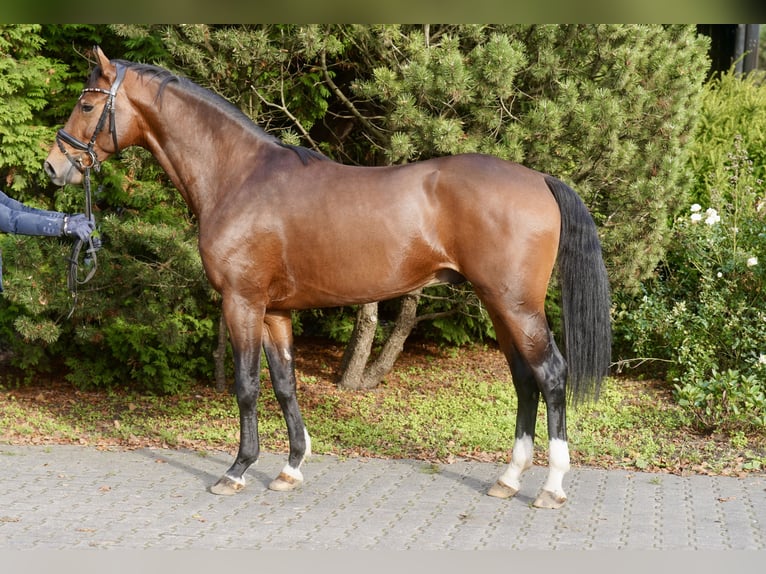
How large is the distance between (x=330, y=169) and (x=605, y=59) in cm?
284

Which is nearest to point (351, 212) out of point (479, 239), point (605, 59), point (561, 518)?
point (479, 239)

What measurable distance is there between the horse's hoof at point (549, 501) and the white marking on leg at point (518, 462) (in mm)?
254

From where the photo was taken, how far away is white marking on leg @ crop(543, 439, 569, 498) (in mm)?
4652

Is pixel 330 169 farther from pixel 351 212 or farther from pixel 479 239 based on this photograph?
pixel 479 239

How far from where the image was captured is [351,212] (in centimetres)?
470

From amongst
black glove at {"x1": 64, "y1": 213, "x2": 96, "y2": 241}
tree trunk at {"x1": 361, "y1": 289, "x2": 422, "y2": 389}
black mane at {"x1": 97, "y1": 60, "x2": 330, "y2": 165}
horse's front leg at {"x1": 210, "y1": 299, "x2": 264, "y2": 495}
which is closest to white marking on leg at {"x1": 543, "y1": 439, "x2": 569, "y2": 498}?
horse's front leg at {"x1": 210, "y1": 299, "x2": 264, "y2": 495}

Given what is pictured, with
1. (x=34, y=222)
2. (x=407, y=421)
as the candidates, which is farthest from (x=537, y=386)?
(x=34, y=222)

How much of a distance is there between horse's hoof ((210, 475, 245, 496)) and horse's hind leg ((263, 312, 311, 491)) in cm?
23

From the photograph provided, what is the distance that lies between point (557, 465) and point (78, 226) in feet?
9.75

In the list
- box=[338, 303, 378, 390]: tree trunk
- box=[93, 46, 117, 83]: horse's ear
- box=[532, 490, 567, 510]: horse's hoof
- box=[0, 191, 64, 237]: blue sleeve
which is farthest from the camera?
box=[338, 303, 378, 390]: tree trunk

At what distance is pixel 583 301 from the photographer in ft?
15.4

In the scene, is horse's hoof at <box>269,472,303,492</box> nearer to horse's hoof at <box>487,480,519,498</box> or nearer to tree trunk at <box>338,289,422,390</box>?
horse's hoof at <box>487,480,519,498</box>

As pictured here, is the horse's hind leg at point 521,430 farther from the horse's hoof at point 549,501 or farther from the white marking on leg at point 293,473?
the white marking on leg at point 293,473

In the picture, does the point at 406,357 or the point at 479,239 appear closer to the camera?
the point at 479,239
